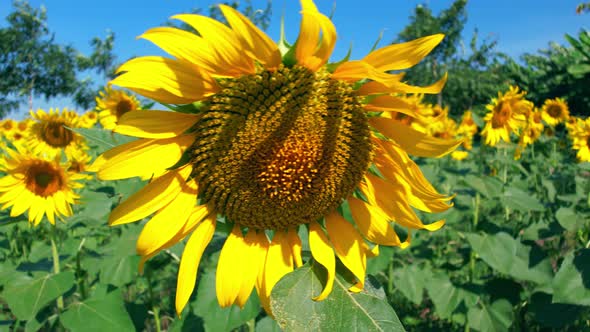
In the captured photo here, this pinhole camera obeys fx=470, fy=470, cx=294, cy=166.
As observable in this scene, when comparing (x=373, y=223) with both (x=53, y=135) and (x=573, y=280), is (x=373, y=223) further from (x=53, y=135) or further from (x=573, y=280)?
(x=53, y=135)

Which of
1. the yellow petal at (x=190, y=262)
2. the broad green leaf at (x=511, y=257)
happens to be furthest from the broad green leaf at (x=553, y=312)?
the yellow petal at (x=190, y=262)

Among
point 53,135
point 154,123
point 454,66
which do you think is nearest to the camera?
point 154,123

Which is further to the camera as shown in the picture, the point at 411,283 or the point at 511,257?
the point at 411,283

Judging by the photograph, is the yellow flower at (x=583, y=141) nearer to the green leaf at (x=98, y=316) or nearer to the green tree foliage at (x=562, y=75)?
the green leaf at (x=98, y=316)

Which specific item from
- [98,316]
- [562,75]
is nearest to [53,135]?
[98,316]

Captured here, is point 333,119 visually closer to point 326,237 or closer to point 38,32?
point 326,237

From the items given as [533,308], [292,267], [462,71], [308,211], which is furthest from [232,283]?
[462,71]

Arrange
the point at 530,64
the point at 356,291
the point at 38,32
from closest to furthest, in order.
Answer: the point at 356,291 < the point at 530,64 < the point at 38,32
